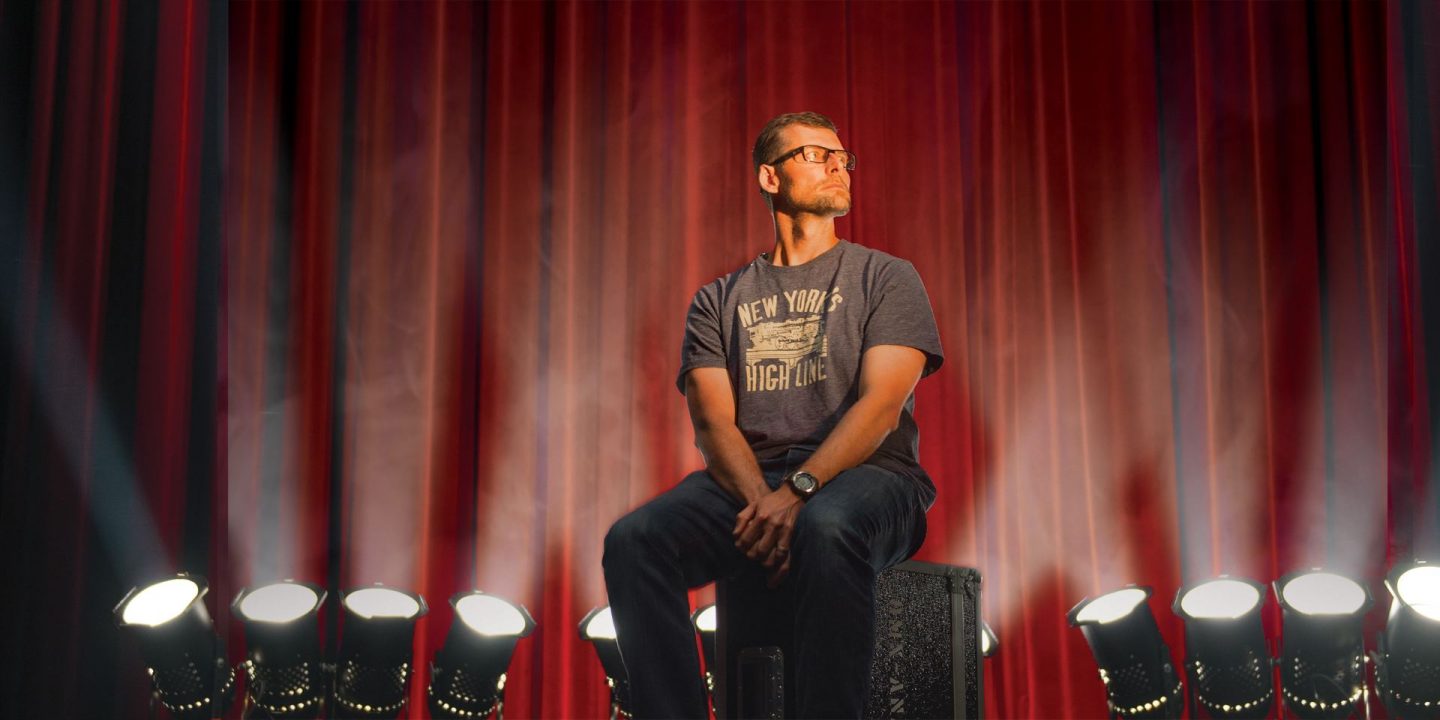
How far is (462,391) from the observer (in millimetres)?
4309

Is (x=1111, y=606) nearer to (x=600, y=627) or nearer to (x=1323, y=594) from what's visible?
(x=1323, y=594)

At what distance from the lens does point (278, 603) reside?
10.6 ft

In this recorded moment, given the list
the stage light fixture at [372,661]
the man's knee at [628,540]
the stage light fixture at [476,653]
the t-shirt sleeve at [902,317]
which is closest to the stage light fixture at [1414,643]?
the t-shirt sleeve at [902,317]

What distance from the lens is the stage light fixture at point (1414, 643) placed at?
9.32ft

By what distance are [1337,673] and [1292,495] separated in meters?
1.19

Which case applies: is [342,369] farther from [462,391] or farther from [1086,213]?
[1086,213]

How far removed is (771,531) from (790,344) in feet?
1.45

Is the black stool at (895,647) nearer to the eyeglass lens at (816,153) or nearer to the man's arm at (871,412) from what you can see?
the man's arm at (871,412)

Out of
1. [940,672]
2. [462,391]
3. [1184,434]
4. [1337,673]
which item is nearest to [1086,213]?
[1184,434]

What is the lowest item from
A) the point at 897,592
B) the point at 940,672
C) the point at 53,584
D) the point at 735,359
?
the point at 940,672

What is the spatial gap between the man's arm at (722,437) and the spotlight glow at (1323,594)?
1.59 meters

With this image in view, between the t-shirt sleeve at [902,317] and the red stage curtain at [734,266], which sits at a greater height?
the red stage curtain at [734,266]

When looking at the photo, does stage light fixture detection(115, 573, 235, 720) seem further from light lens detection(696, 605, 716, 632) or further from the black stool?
the black stool

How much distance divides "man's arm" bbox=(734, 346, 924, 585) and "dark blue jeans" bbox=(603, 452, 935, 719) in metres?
0.03
